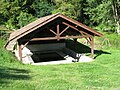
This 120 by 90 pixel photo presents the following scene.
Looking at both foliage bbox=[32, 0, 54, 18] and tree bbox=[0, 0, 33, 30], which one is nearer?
tree bbox=[0, 0, 33, 30]

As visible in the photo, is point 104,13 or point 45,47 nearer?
point 45,47

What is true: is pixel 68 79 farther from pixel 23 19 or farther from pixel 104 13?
pixel 23 19

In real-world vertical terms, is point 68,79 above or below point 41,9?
below

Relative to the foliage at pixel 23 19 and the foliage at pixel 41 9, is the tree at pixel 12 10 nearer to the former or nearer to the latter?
the foliage at pixel 23 19

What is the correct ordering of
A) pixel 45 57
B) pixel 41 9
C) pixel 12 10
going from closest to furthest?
1. pixel 45 57
2. pixel 12 10
3. pixel 41 9

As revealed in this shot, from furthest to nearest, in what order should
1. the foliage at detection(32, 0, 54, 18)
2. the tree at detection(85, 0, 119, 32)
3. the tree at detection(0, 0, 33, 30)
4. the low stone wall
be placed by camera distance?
the foliage at detection(32, 0, 54, 18), the tree at detection(0, 0, 33, 30), the tree at detection(85, 0, 119, 32), the low stone wall

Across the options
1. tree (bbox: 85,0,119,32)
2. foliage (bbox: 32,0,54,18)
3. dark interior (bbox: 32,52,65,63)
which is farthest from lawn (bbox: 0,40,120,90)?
foliage (bbox: 32,0,54,18)

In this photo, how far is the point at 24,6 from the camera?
154 feet

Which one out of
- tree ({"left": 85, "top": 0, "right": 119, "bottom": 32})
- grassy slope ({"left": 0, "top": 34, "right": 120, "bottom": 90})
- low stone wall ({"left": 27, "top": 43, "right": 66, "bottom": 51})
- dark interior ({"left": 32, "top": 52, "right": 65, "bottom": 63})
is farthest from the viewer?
tree ({"left": 85, "top": 0, "right": 119, "bottom": 32})

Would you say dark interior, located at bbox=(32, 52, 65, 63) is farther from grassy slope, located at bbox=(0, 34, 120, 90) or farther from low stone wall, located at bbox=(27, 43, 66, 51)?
grassy slope, located at bbox=(0, 34, 120, 90)

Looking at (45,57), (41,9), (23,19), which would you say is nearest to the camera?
(45,57)

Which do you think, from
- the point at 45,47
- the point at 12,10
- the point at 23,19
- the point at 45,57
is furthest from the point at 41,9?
the point at 45,57

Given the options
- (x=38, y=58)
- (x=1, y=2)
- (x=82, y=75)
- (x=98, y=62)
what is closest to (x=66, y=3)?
(x=1, y=2)

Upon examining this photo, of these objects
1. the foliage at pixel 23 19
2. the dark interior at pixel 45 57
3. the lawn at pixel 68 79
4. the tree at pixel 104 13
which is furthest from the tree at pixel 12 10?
the lawn at pixel 68 79
